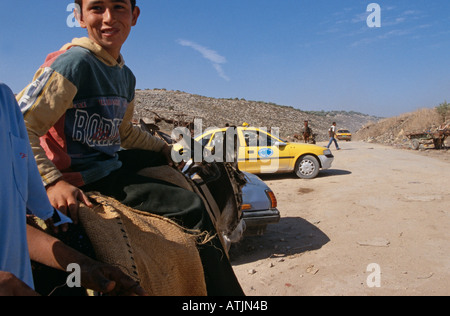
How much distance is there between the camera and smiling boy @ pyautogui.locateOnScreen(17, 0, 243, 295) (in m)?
1.39

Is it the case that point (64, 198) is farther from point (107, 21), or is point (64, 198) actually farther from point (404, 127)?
point (404, 127)

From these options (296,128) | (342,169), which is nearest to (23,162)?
(342,169)

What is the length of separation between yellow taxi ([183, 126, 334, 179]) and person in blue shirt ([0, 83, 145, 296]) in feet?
30.3

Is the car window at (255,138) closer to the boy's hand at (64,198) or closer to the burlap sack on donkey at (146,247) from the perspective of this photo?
the burlap sack on donkey at (146,247)

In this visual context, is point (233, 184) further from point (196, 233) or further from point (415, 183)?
point (415, 183)

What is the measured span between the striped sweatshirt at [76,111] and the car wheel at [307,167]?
32.5ft

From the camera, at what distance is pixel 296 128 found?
185 feet

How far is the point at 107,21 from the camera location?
1.71 metres

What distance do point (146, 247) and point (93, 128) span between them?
24.9 inches

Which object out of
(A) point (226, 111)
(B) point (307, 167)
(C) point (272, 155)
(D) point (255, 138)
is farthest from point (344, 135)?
(D) point (255, 138)

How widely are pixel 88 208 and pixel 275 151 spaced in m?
10.0

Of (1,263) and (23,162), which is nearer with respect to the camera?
(1,263)
